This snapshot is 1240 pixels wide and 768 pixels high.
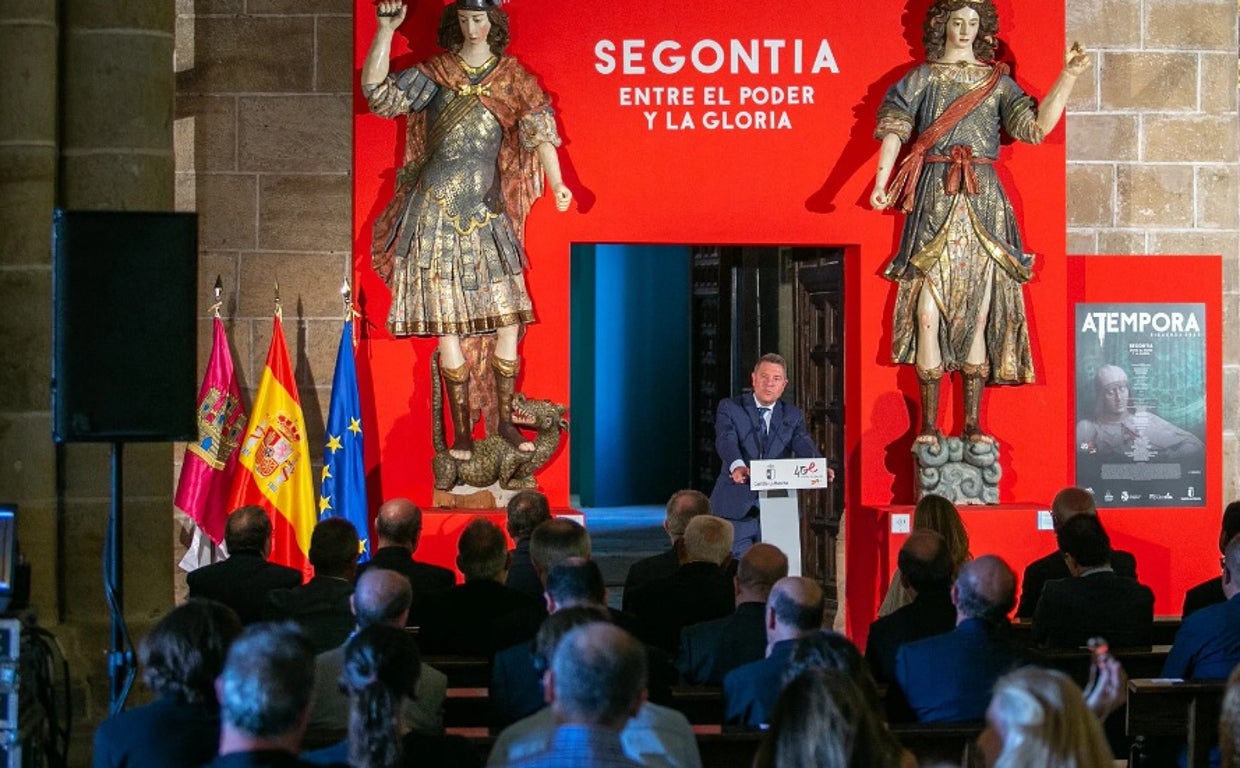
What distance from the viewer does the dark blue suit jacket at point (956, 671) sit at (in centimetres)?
470

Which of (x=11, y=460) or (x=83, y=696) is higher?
(x=11, y=460)

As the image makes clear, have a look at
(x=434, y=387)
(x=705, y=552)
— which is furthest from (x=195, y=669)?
(x=434, y=387)

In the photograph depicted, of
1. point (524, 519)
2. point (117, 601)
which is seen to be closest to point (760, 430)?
point (524, 519)

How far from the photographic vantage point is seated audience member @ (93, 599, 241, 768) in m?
3.78

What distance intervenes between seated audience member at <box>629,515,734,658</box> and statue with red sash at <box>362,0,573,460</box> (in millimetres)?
2493

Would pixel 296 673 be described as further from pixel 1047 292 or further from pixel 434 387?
pixel 1047 292

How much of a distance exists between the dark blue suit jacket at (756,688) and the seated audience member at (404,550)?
1878 mm

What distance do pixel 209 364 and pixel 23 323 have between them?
3.64 ft

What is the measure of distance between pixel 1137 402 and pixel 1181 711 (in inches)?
186

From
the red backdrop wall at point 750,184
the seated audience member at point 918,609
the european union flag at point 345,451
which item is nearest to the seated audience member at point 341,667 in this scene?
the seated audience member at point 918,609

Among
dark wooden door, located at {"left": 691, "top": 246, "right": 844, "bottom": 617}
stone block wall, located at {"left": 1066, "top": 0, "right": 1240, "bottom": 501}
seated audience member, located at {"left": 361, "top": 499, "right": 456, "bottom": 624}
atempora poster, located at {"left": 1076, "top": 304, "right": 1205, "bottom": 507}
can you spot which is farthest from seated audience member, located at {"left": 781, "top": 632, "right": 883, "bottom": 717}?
stone block wall, located at {"left": 1066, "top": 0, "right": 1240, "bottom": 501}

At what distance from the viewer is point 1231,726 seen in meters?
3.37

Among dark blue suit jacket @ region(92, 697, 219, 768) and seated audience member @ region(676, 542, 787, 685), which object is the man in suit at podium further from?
dark blue suit jacket @ region(92, 697, 219, 768)

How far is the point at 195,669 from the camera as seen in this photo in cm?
390
